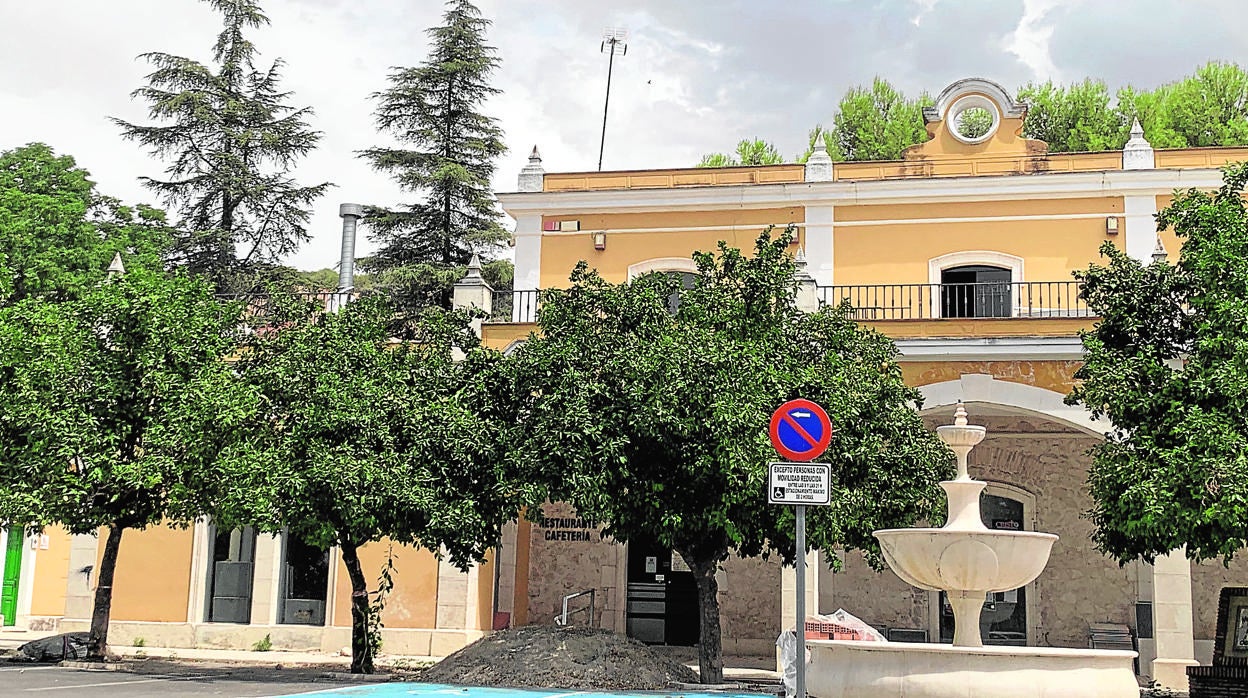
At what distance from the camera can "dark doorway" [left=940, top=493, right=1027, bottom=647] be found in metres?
21.6

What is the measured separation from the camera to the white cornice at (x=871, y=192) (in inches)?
869

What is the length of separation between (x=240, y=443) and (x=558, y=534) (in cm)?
812

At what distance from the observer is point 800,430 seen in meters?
9.90

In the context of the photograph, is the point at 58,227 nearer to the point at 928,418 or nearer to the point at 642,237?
the point at 642,237

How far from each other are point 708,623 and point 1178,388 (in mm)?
6086

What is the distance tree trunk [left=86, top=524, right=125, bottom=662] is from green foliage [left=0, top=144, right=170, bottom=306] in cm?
1267

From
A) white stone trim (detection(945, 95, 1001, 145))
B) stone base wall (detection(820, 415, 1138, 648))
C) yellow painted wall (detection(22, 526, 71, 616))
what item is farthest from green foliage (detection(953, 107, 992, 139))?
yellow painted wall (detection(22, 526, 71, 616))

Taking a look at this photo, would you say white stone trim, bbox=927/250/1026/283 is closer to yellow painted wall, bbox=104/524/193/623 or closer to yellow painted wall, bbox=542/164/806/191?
yellow painted wall, bbox=542/164/806/191

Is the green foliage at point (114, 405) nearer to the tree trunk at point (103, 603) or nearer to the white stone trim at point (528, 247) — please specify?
the tree trunk at point (103, 603)

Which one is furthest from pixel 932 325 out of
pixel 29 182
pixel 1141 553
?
pixel 29 182

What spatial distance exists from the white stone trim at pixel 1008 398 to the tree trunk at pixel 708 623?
4617mm

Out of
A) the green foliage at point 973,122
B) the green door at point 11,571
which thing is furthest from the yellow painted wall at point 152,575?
the green foliage at point 973,122

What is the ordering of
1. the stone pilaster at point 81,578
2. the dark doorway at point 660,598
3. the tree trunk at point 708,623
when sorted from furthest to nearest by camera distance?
the dark doorway at point 660,598, the stone pilaster at point 81,578, the tree trunk at point 708,623

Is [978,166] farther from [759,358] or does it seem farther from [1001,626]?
[759,358]
